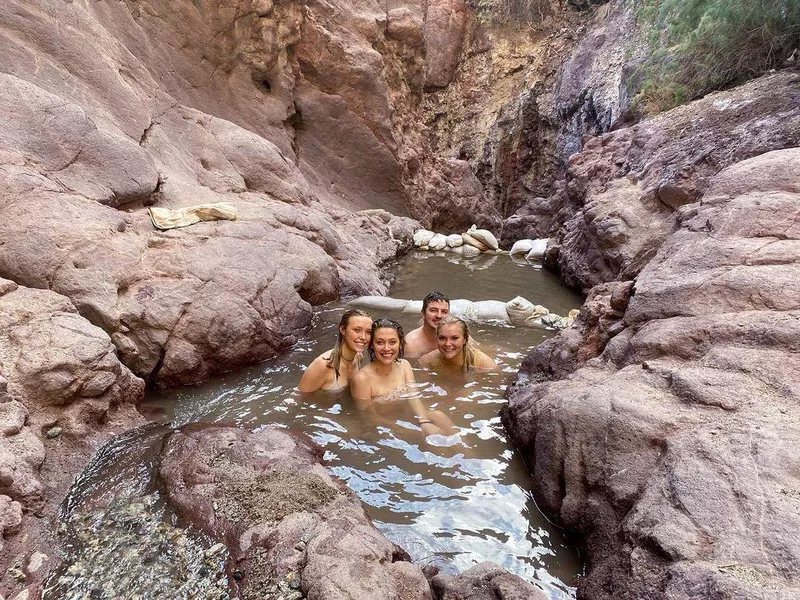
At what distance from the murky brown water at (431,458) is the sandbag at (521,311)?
0.62 meters

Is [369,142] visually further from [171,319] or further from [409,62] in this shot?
[171,319]

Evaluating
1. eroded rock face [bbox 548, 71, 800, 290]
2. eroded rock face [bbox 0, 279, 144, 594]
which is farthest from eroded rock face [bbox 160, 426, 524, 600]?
eroded rock face [bbox 548, 71, 800, 290]

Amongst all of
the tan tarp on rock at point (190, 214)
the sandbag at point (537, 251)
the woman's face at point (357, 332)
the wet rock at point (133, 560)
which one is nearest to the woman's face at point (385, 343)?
the woman's face at point (357, 332)

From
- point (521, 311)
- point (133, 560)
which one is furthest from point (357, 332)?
point (521, 311)

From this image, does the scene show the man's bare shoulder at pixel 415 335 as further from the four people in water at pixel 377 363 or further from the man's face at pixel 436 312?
the four people in water at pixel 377 363

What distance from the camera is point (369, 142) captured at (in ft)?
46.8

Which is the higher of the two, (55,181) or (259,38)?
(259,38)

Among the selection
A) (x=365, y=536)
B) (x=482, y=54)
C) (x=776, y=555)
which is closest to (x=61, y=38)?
(x=365, y=536)

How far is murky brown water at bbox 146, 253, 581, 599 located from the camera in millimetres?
2885

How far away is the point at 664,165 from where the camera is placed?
8555mm

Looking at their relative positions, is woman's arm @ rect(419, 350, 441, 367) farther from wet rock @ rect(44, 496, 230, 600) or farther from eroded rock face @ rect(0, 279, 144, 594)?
wet rock @ rect(44, 496, 230, 600)

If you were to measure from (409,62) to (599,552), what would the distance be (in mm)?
16286

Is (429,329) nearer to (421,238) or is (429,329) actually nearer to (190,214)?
(190,214)

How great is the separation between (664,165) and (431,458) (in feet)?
23.0
